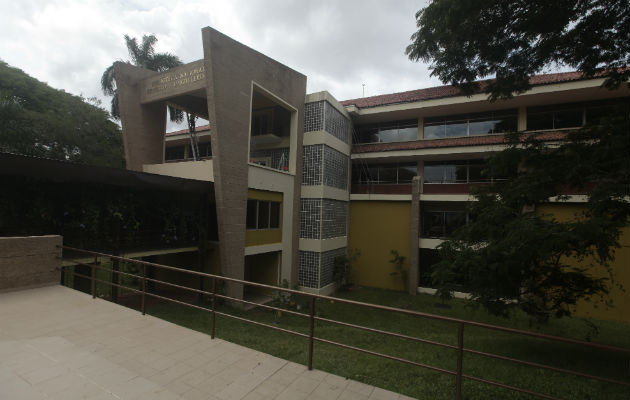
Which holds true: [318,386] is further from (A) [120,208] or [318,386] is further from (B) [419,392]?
(A) [120,208]

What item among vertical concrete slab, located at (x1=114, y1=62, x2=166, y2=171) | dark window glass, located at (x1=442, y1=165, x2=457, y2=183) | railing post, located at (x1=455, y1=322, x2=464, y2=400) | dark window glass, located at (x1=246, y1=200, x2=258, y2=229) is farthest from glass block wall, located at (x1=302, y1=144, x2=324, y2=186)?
railing post, located at (x1=455, y1=322, x2=464, y2=400)

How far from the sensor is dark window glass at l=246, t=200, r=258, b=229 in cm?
1167

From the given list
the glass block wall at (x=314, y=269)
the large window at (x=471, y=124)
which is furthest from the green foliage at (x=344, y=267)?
the large window at (x=471, y=124)

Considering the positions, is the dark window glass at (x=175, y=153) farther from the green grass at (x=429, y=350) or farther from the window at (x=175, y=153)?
the green grass at (x=429, y=350)

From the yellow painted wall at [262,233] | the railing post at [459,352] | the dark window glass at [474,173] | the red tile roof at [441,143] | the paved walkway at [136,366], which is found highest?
the red tile roof at [441,143]

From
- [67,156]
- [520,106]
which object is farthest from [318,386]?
[67,156]

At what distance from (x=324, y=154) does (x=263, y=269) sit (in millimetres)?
6102

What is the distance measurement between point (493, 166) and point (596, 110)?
36.2ft

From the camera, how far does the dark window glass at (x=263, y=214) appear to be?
12.1 meters

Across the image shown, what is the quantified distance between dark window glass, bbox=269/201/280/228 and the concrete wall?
7.29 meters

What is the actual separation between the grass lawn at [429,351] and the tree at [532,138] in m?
1.40

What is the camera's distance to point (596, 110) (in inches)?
516

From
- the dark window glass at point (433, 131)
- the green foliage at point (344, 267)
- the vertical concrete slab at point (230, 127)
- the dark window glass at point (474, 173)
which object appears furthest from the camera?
the dark window glass at point (433, 131)

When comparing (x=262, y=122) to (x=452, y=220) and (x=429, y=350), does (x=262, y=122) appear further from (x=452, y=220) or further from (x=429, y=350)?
(x=429, y=350)
